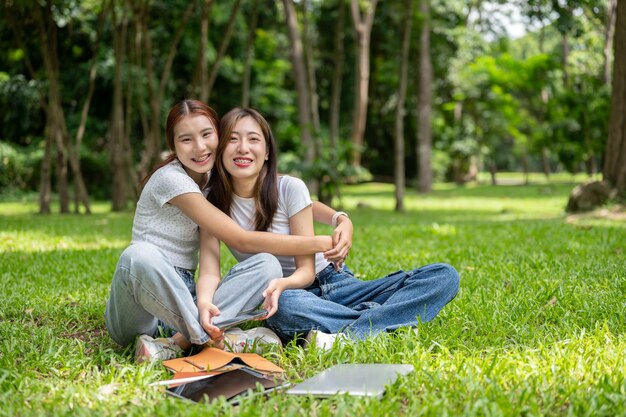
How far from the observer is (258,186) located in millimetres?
3393

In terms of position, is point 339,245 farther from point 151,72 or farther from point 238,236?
point 151,72

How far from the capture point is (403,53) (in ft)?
40.4

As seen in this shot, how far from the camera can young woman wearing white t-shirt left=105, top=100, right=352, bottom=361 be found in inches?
112

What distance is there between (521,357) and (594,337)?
44 centimetres

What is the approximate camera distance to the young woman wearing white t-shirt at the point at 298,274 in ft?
10.3

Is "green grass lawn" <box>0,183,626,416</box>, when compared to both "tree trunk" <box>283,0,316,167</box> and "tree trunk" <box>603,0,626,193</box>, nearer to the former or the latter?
"tree trunk" <box>603,0,626,193</box>

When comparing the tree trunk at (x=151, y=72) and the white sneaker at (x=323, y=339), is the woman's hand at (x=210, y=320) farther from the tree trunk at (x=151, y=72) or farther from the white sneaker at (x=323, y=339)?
the tree trunk at (x=151, y=72)

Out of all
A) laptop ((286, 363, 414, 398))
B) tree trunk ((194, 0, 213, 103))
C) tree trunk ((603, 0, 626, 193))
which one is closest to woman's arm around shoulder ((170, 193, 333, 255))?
laptop ((286, 363, 414, 398))

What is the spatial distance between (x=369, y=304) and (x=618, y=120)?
7.90 m

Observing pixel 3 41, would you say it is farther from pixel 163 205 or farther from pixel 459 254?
pixel 163 205

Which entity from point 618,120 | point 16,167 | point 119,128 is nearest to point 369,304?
point 618,120

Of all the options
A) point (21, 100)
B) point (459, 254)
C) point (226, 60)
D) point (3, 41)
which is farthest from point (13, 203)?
point (459, 254)

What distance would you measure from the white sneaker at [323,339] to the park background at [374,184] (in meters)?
0.07

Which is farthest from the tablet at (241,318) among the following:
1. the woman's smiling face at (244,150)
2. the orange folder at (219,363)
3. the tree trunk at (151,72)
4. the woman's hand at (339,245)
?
the tree trunk at (151,72)
